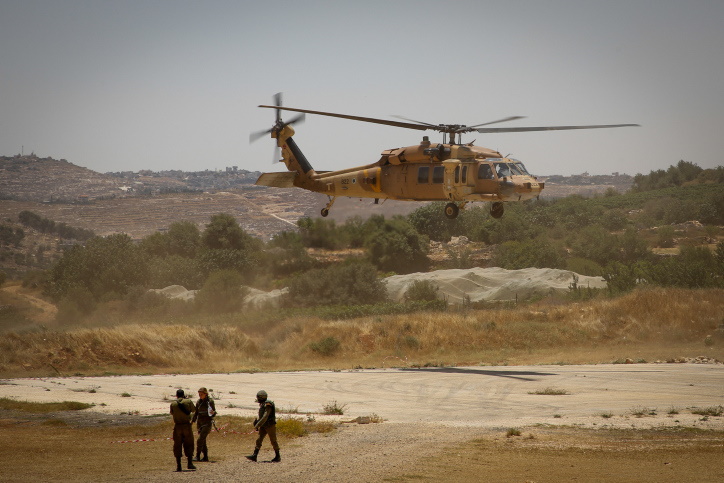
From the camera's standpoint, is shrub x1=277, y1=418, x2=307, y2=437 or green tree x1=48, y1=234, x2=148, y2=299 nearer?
shrub x1=277, y1=418, x2=307, y2=437

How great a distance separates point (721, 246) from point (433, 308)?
22819mm

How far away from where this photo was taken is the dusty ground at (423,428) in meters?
16.4

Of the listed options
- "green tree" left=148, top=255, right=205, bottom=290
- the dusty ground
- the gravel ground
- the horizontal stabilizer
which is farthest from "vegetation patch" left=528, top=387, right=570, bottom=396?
"green tree" left=148, top=255, right=205, bottom=290

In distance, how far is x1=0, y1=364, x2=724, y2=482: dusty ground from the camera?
647 inches

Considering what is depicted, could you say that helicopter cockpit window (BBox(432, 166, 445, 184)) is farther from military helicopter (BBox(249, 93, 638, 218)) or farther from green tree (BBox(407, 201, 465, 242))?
green tree (BBox(407, 201, 465, 242))

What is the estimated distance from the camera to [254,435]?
814 inches

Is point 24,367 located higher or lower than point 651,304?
lower

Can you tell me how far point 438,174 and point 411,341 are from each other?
10550 millimetres

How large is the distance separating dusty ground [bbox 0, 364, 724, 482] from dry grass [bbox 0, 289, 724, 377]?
4.30 metres

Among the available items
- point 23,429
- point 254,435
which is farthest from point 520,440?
point 23,429

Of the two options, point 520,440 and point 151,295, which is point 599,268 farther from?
Answer: point 520,440

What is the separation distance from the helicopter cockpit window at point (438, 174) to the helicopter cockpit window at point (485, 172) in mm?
1634

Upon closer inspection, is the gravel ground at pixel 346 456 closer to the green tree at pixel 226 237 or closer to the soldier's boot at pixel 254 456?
the soldier's boot at pixel 254 456

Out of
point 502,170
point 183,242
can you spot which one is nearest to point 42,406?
point 502,170
